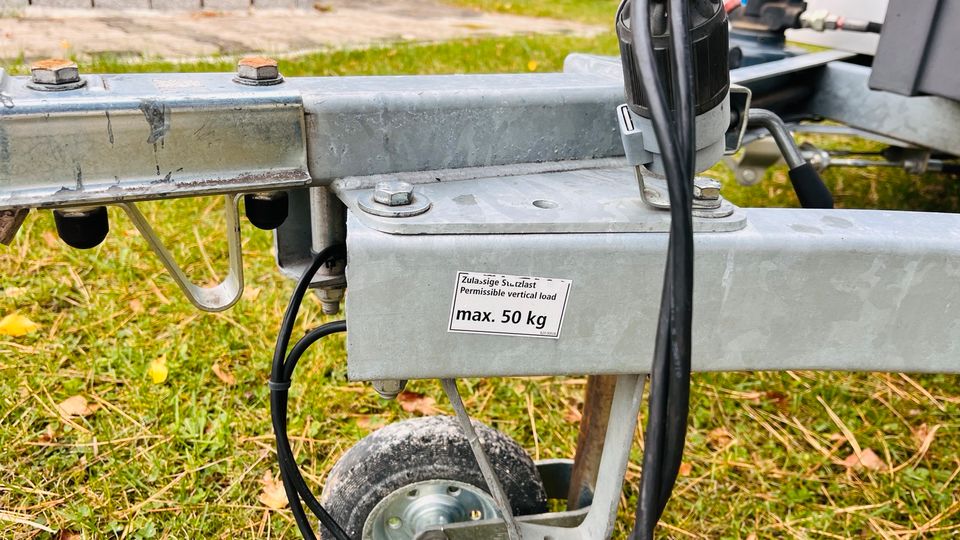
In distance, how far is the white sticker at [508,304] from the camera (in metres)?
0.80

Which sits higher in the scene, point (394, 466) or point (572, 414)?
point (394, 466)

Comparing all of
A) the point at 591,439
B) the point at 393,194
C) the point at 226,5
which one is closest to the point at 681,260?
the point at 393,194

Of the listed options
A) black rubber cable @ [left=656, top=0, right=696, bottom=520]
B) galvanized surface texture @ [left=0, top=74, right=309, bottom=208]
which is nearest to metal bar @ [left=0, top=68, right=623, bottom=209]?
galvanized surface texture @ [left=0, top=74, right=309, bottom=208]

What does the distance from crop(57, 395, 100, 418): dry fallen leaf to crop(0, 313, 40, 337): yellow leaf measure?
329 mm

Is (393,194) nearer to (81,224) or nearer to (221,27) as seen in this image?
(81,224)

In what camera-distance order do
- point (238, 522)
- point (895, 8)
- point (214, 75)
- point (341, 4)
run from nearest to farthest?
point (214, 75), point (895, 8), point (238, 522), point (341, 4)

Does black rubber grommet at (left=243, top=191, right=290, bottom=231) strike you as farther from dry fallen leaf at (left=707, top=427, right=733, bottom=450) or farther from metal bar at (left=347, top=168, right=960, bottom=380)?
dry fallen leaf at (left=707, top=427, right=733, bottom=450)

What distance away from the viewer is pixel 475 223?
0.80m

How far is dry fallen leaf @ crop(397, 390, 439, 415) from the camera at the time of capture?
1999 millimetres

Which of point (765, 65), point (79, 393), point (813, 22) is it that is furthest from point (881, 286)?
point (79, 393)

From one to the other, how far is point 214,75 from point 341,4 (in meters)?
6.55

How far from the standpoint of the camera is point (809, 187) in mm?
1238

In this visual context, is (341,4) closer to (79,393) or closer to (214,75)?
(79,393)

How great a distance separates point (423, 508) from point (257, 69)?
0.75m
